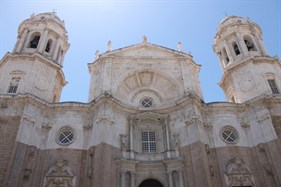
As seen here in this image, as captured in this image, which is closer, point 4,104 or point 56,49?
point 4,104

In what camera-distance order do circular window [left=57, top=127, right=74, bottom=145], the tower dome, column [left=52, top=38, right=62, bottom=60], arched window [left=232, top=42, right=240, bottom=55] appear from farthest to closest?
arched window [left=232, top=42, right=240, bottom=55] → column [left=52, top=38, right=62, bottom=60] → the tower dome → circular window [left=57, top=127, right=74, bottom=145]

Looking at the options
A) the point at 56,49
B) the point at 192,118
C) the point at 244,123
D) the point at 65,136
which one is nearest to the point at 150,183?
the point at 192,118

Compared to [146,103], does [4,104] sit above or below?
below

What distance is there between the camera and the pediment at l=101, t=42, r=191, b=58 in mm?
31906

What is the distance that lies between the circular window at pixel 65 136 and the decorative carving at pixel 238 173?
14.0 meters

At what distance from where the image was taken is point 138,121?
26969 mm

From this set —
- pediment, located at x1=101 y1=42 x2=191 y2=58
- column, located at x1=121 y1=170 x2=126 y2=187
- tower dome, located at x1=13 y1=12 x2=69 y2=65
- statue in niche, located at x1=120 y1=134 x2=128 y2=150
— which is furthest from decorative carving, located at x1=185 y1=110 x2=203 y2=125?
tower dome, located at x1=13 y1=12 x2=69 y2=65

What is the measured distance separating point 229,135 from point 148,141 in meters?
7.57

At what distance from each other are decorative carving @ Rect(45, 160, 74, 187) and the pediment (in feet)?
43.8

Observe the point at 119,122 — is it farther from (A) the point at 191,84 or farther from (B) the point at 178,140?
(A) the point at 191,84

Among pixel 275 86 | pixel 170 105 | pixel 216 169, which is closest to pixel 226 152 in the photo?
pixel 216 169

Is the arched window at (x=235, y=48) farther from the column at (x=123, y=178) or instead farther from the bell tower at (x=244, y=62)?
the column at (x=123, y=178)

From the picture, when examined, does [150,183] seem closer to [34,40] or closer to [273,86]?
[273,86]

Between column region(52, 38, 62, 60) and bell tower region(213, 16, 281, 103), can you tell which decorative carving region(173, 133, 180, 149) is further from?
column region(52, 38, 62, 60)
